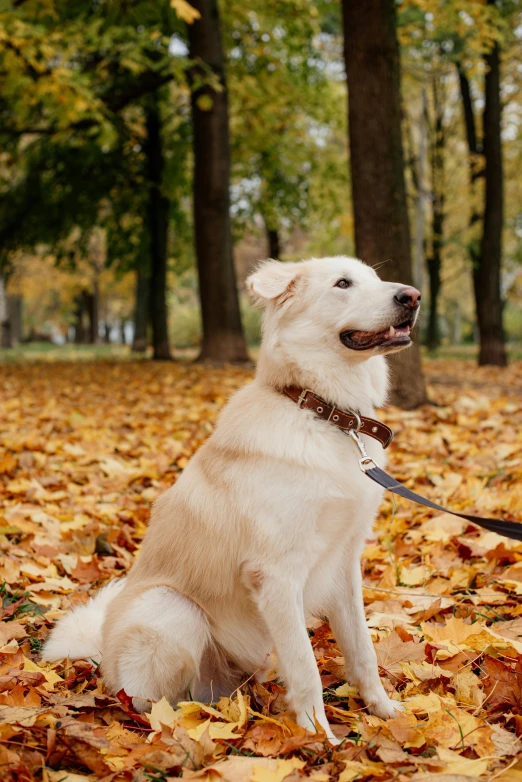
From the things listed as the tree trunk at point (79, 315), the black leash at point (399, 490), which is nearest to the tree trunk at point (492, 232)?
the black leash at point (399, 490)

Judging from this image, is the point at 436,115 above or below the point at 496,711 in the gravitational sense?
above

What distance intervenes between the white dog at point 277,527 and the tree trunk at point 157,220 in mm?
13409

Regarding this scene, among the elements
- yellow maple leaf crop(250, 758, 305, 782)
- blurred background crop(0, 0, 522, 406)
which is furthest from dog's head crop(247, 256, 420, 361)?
blurred background crop(0, 0, 522, 406)

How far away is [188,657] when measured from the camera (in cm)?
255

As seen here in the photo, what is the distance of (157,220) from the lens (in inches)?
643

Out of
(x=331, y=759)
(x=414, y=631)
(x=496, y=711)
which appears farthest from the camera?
(x=414, y=631)

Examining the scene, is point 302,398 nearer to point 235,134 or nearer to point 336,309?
point 336,309

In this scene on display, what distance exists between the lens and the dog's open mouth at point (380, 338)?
8.71 feet

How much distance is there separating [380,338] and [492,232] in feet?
44.3

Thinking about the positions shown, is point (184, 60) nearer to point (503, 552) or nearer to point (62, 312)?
point (503, 552)

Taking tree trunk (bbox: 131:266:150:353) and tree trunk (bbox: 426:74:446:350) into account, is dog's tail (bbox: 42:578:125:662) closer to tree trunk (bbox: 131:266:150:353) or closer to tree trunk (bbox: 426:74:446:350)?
tree trunk (bbox: 131:266:150:353)

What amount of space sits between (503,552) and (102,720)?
230cm

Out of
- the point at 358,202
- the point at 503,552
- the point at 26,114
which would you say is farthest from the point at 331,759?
the point at 26,114

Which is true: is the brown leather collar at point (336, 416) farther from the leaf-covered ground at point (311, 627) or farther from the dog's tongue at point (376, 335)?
the leaf-covered ground at point (311, 627)
